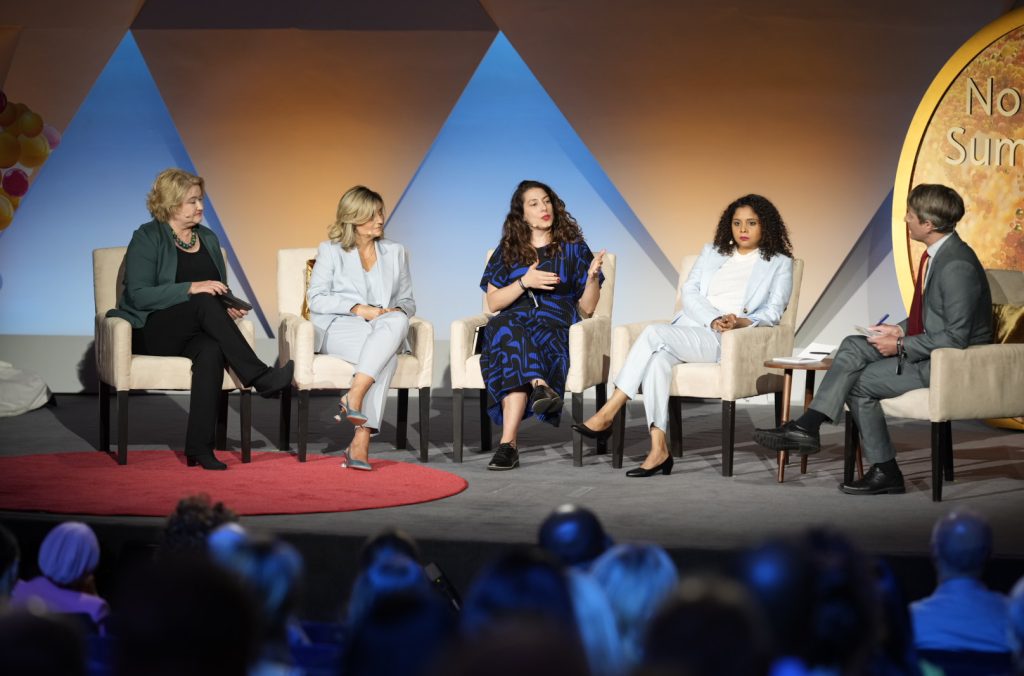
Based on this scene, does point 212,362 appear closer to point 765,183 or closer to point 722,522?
point 722,522

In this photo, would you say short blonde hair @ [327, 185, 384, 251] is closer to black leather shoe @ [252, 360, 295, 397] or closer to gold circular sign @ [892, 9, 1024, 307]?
black leather shoe @ [252, 360, 295, 397]

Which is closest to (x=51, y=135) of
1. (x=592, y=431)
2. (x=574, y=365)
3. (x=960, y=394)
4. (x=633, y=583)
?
(x=574, y=365)

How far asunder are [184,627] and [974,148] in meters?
6.13

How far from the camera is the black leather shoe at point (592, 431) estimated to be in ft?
15.9

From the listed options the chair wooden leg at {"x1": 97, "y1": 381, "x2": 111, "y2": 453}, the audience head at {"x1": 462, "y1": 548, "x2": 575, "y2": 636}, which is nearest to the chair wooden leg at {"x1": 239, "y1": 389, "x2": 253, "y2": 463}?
the chair wooden leg at {"x1": 97, "y1": 381, "x2": 111, "y2": 453}

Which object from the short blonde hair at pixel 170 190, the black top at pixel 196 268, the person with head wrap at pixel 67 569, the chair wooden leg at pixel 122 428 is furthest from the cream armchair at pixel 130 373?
the person with head wrap at pixel 67 569

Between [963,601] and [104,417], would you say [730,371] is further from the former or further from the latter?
[963,601]

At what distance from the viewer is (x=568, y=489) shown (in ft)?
14.7

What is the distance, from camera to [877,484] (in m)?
4.39

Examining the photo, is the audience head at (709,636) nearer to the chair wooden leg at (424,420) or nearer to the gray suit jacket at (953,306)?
the gray suit jacket at (953,306)

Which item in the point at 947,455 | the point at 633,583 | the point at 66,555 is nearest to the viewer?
the point at 633,583

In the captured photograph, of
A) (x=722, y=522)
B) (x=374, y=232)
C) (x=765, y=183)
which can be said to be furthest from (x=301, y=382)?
(x=765, y=183)

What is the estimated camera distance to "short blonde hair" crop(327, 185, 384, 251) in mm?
5277

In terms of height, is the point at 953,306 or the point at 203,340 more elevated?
the point at 953,306
